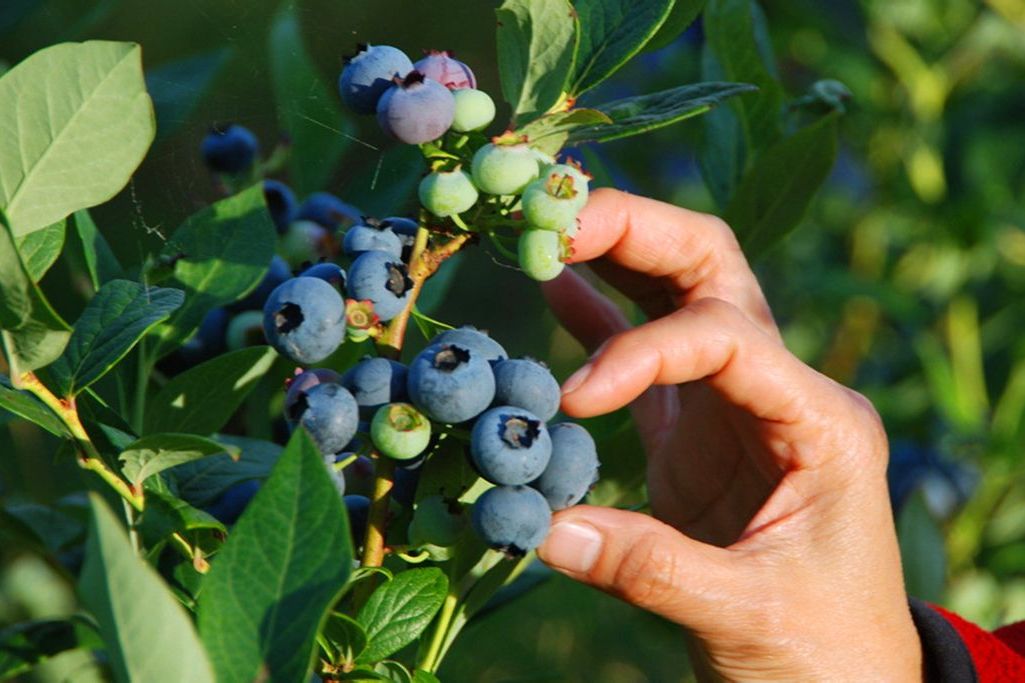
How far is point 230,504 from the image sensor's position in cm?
89

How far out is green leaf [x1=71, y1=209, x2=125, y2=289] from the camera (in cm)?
89

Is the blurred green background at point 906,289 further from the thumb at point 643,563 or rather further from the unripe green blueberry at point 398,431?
the unripe green blueberry at point 398,431

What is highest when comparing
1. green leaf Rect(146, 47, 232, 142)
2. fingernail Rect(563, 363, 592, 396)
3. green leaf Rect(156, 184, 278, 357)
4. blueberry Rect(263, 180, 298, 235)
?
green leaf Rect(146, 47, 232, 142)

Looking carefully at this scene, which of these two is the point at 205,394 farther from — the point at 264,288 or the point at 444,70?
the point at 444,70

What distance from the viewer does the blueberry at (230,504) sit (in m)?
0.89

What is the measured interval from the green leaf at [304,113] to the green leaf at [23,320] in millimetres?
420

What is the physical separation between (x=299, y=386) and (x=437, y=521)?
126 mm

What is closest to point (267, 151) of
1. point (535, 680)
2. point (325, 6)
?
point (325, 6)

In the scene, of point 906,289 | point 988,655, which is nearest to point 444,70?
point 988,655

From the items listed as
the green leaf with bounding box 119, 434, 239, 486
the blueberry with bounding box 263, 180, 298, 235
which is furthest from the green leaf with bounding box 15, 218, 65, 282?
the blueberry with bounding box 263, 180, 298, 235

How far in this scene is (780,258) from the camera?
346 cm

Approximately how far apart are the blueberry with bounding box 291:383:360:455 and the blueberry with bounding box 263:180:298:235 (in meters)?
0.40

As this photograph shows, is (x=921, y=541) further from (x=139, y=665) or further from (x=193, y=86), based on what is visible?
(x=139, y=665)

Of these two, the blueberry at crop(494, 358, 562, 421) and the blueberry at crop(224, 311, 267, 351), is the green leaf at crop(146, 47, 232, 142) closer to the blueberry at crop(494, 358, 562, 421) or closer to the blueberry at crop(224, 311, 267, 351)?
the blueberry at crop(224, 311, 267, 351)
